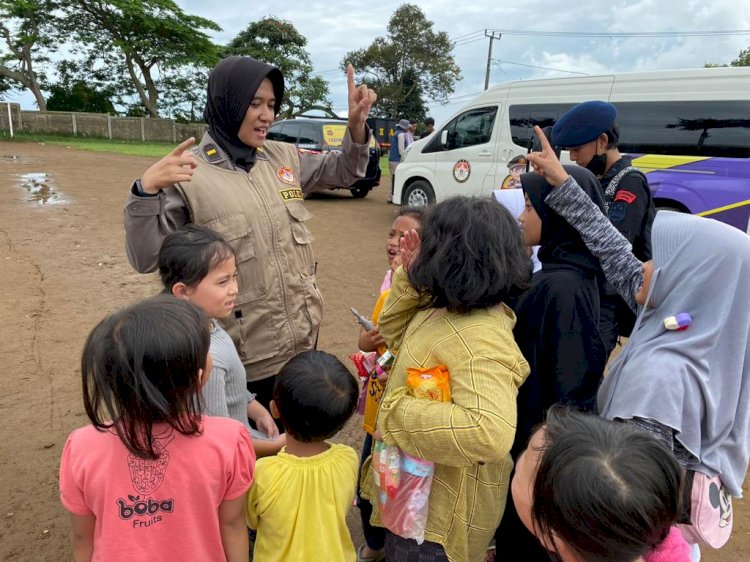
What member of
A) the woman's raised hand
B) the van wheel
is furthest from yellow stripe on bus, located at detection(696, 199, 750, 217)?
the woman's raised hand

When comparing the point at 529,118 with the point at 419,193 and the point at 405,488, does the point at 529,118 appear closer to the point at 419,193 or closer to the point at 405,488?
the point at 419,193

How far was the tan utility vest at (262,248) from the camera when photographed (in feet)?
6.07

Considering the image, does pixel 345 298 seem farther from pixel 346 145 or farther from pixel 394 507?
pixel 394 507

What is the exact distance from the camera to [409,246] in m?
1.57

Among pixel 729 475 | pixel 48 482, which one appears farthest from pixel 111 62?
pixel 729 475

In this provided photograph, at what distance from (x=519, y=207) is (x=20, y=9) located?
34.7m

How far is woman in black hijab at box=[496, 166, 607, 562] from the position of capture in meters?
1.49

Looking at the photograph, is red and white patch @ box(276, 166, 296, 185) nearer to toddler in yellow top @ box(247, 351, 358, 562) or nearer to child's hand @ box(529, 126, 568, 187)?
toddler in yellow top @ box(247, 351, 358, 562)

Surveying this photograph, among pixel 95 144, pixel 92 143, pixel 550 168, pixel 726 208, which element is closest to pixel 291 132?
pixel 726 208

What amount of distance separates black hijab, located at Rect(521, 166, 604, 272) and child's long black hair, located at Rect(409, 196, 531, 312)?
1.12 feet

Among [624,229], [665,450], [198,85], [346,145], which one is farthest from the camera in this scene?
[198,85]

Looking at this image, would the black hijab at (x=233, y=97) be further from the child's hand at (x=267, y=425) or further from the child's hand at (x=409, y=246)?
the child's hand at (x=267, y=425)

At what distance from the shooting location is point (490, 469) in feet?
4.92

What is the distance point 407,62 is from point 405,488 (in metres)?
38.5
